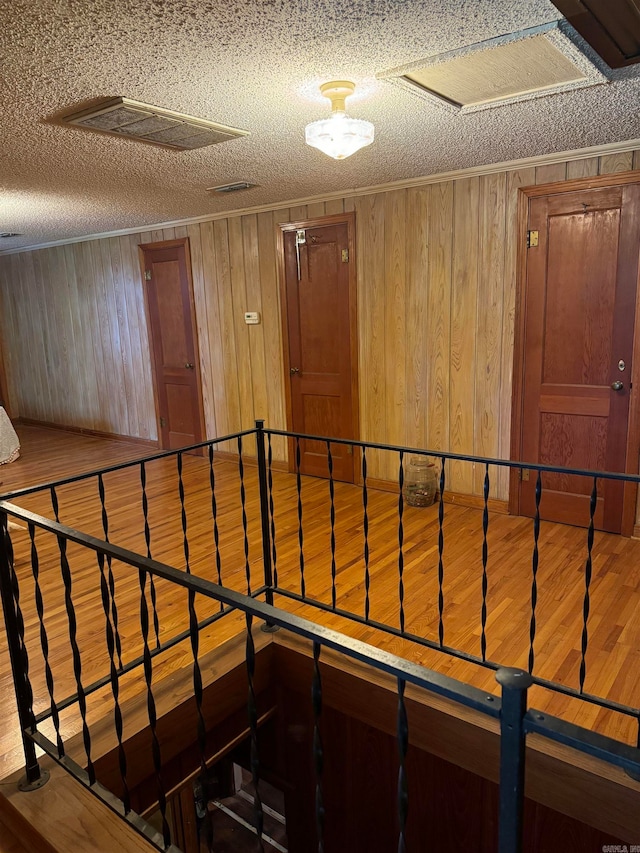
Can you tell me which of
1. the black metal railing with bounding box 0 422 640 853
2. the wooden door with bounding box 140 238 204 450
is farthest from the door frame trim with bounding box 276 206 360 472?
the wooden door with bounding box 140 238 204 450

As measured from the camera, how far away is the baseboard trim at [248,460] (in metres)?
5.48

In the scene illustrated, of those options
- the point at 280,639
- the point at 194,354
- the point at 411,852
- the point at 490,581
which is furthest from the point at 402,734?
the point at 194,354

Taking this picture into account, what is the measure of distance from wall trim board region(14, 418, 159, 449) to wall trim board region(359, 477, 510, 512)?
9.62 feet

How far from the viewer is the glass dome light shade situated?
2.45 meters

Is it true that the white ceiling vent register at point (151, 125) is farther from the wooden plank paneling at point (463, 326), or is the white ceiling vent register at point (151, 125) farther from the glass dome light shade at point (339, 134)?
the wooden plank paneling at point (463, 326)

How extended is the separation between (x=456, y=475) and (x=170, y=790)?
2.82 m

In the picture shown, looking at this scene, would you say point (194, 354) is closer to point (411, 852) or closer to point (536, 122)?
point (536, 122)

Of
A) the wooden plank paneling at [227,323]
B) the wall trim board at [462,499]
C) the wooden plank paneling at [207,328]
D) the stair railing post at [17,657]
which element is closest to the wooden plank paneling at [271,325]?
the wooden plank paneling at [227,323]

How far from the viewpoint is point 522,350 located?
3.93 metres

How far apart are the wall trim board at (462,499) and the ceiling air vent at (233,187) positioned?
7.96 ft

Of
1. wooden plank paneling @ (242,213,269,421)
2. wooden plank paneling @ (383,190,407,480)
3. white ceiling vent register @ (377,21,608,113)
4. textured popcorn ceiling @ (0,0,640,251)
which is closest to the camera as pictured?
textured popcorn ceiling @ (0,0,640,251)

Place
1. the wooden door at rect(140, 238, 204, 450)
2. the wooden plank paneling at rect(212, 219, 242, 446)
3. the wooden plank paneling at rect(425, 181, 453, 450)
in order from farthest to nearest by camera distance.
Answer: the wooden door at rect(140, 238, 204, 450), the wooden plank paneling at rect(212, 219, 242, 446), the wooden plank paneling at rect(425, 181, 453, 450)

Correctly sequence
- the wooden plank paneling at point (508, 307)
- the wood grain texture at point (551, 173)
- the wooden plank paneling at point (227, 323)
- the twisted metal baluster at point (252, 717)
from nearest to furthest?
the twisted metal baluster at point (252, 717)
the wood grain texture at point (551, 173)
the wooden plank paneling at point (508, 307)
the wooden plank paneling at point (227, 323)

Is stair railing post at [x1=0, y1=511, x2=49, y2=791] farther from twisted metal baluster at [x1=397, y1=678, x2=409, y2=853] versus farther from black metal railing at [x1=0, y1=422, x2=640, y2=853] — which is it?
twisted metal baluster at [x1=397, y1=678, x2=409, y2=853]
